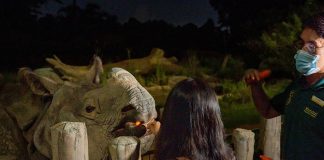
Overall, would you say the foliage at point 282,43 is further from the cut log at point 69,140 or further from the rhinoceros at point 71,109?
the cut log at point 69,140

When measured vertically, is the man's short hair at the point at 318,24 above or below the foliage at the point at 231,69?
above

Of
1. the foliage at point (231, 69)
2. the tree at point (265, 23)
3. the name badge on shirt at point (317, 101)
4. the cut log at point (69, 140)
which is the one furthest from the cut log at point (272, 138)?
the foliage at point (231, 69)

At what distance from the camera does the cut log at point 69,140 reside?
201 centimetres

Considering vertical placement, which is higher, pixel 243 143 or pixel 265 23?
pixel 265 23

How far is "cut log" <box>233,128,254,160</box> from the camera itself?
8.71 feet

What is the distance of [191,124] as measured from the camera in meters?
1.67

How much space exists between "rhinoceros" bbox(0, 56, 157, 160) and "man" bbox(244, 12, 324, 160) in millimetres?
627

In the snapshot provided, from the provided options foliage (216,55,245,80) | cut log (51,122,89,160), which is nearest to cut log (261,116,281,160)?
cut log (51,122,89,160)

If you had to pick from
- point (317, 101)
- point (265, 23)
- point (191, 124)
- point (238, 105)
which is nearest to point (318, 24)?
point (317, 101)

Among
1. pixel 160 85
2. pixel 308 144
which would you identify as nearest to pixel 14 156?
pixel 308 144

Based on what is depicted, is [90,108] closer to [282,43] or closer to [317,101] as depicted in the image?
[317,101]

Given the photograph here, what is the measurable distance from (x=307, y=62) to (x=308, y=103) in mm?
149

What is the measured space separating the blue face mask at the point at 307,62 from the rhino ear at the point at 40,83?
133 cm

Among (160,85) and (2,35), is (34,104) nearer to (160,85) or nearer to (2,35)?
(2,35)
